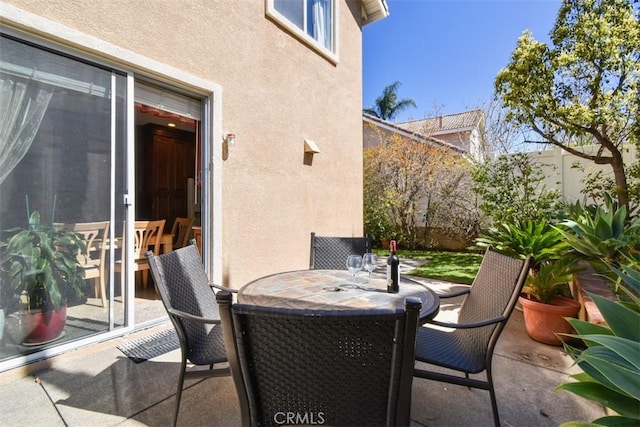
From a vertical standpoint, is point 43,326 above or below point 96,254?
below

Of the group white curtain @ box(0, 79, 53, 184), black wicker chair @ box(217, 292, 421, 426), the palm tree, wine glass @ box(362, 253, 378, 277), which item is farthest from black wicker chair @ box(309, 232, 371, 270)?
the palm tree

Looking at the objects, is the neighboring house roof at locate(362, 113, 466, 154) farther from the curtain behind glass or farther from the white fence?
the curtain behind glass

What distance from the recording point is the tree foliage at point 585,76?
5234 mm

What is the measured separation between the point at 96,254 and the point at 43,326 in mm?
722

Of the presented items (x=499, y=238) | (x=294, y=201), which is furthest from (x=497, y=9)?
(x=294, y=201)

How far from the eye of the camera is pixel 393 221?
10.1 meters

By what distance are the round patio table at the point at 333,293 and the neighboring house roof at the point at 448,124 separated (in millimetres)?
8406

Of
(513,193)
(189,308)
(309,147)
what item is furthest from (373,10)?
(189,308)

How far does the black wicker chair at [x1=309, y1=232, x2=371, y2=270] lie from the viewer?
3588mm

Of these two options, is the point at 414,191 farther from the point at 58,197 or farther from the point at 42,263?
the point at 42,263

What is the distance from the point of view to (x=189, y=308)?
2262 mm

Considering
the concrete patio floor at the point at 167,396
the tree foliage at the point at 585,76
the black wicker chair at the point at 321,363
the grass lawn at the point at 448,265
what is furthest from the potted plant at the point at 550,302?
the tree foliage at the point at 585,76

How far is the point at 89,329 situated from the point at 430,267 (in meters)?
6.22

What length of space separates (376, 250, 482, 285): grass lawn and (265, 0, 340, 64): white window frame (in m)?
4.55
